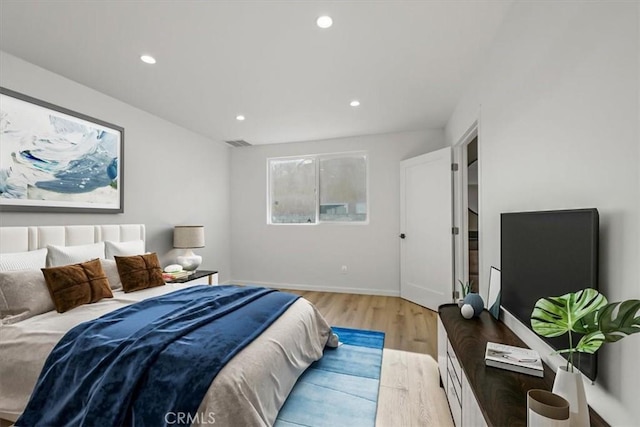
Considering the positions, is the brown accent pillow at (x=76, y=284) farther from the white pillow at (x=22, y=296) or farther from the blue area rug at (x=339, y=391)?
the blue area rug at (x=339, y=391)

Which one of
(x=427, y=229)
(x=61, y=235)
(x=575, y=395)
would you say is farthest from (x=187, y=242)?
(x=575, y=395)

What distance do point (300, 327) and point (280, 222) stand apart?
3049mm

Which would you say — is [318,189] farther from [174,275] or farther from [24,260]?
[24,260]

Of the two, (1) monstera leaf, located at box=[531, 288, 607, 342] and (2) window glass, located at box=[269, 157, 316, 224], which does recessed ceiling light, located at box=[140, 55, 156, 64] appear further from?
(1) monstera leaf, located at box=[531, 288, 607, 342]

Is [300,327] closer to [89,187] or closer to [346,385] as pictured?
[346,385]

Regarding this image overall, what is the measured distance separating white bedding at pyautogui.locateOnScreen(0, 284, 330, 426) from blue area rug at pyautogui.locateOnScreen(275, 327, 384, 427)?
4.7 inches

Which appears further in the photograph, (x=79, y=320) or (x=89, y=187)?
(x=89, y=187)

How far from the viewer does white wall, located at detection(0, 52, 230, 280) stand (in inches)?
98.7

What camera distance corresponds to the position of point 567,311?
0.87 meters

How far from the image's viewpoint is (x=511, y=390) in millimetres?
1158

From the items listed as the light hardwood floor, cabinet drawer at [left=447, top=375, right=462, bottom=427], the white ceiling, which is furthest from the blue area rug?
the white ceiling

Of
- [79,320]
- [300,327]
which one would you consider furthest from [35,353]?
[300,327]

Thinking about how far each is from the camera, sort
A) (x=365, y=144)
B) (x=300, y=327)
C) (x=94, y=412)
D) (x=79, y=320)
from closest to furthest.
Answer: (x=94, y=412) < (x=79, y=320) < (x=300, y=327) < (x=365, y=144)

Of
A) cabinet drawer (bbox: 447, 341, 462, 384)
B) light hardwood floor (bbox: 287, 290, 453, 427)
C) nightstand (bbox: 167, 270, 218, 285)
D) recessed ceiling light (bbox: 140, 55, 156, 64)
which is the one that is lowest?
light hardwood floor (bbox: 287, 290, 453, 427)
